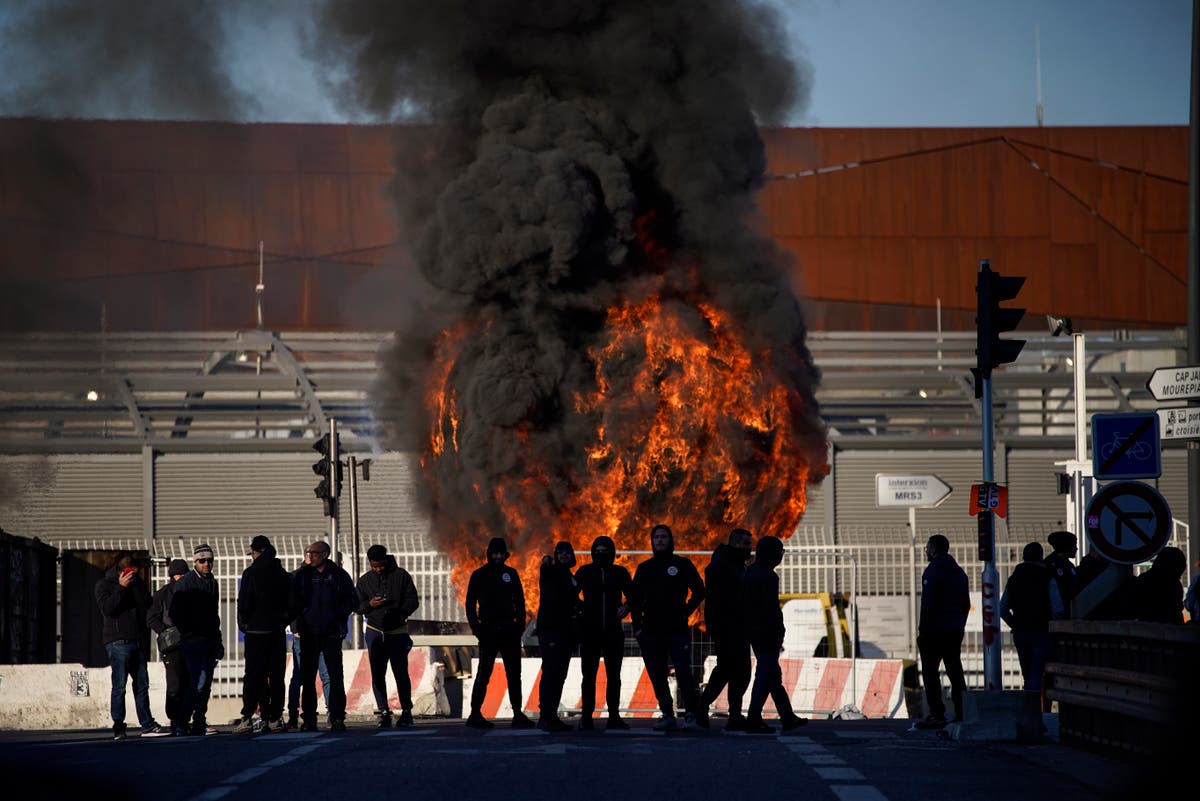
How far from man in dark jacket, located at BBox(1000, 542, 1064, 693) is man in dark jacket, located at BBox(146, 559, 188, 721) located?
753cm

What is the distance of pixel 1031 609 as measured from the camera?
16094 mm

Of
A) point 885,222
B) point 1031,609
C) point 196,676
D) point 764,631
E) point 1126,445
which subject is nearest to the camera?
point 1126,445

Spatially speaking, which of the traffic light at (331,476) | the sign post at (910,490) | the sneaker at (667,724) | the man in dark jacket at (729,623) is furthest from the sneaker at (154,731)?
the sign post at (910,490)

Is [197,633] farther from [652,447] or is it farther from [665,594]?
[652,447]

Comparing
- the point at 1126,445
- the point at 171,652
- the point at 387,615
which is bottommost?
the point at 171,652

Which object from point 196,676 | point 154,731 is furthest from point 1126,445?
point 154,731

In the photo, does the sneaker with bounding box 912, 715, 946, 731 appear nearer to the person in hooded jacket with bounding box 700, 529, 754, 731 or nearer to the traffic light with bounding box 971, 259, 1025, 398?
the person in hooded jacket with bounding box 700, 529, 754, 731

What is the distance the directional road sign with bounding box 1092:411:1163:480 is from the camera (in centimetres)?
1320

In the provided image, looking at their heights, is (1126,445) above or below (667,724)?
above

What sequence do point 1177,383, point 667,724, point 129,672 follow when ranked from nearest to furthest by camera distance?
point 1177,383 < point 667,724 < point 129,672

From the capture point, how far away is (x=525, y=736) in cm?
1429

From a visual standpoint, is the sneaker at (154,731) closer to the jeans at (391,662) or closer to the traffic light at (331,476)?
the jeans at (391,662)

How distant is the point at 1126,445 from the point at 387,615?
6.96 metres

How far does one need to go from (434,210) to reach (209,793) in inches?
763
